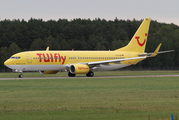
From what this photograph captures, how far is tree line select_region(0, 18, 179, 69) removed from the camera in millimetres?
107275

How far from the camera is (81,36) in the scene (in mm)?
142250

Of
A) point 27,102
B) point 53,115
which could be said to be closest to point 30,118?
point 53,115

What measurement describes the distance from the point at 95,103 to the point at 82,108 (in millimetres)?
1961

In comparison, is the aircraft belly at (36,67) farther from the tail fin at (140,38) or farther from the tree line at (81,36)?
the tree line at (81,36)

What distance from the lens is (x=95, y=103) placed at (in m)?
19.4

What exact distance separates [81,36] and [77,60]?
89476 mm

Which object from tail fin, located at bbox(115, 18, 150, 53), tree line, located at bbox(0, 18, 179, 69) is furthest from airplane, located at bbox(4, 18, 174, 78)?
tree line, located at bbox(0, 18, 179, 69)

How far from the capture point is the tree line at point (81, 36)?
10728 cm

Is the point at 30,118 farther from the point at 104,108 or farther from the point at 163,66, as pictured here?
the point at 163,66

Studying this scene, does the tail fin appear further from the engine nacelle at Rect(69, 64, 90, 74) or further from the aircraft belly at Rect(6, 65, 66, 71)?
the aircraft belly at Rect(6, 65, 66, 71)

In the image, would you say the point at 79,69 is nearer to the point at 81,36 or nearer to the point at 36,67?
the point at 36,67

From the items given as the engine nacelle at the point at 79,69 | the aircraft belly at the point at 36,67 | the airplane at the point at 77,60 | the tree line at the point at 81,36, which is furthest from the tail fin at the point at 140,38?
the tree line at the point at 81,36

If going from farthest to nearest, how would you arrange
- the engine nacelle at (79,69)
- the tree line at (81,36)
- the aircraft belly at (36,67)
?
the tree line at (81,36), the engine nacelle at (79,69), the aircraft belly at (36,67)

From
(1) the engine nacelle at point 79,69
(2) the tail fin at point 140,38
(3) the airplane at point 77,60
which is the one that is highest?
(2) the tail fin at point 140,38
